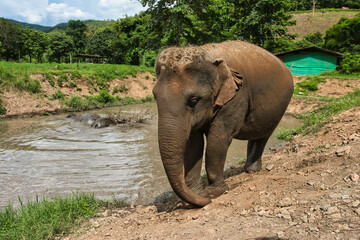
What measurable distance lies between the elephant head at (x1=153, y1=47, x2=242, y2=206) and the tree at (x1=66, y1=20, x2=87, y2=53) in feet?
249

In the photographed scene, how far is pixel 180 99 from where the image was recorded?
139 inches

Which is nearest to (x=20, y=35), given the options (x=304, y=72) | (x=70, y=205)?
(x=304, y=72)

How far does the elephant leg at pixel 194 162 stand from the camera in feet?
15.0

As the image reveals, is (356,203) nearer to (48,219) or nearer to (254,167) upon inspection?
(254,167)

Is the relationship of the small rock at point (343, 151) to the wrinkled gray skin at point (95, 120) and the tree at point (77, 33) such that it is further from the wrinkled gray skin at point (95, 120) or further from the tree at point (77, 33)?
the tree at point (77, 33)

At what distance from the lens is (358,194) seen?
3.02 m

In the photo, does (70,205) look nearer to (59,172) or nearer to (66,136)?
(59,172)

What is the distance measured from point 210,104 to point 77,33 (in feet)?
272

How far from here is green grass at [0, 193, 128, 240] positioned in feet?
12.8

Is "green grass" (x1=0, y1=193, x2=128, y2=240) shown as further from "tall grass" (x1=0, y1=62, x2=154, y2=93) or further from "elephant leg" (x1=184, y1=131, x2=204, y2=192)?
"tall grass" (x1=0, y1=62, x2=154, y2=93)

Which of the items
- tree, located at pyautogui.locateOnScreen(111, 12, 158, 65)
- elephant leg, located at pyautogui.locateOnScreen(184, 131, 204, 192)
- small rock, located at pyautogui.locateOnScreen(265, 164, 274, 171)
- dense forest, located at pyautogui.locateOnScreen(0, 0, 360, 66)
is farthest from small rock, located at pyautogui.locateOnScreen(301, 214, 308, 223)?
tree, located at pyautogui.locateOnScreen(111, 12, 158, 65)

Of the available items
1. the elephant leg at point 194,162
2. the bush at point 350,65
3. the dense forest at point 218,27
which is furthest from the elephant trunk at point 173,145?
the bush at point 350,65

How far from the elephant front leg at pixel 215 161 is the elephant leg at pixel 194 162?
0.20 m

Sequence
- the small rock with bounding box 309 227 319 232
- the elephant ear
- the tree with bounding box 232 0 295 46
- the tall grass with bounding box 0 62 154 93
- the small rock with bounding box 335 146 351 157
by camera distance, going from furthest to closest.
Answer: the tree with bounding box 232 0 295 46 < the tall grass with bounding box 0 62 154 93 < the small rock with bounding box 335 146 351 157 < the elephant ear < the small rock with bounding box 309 227 319 232
